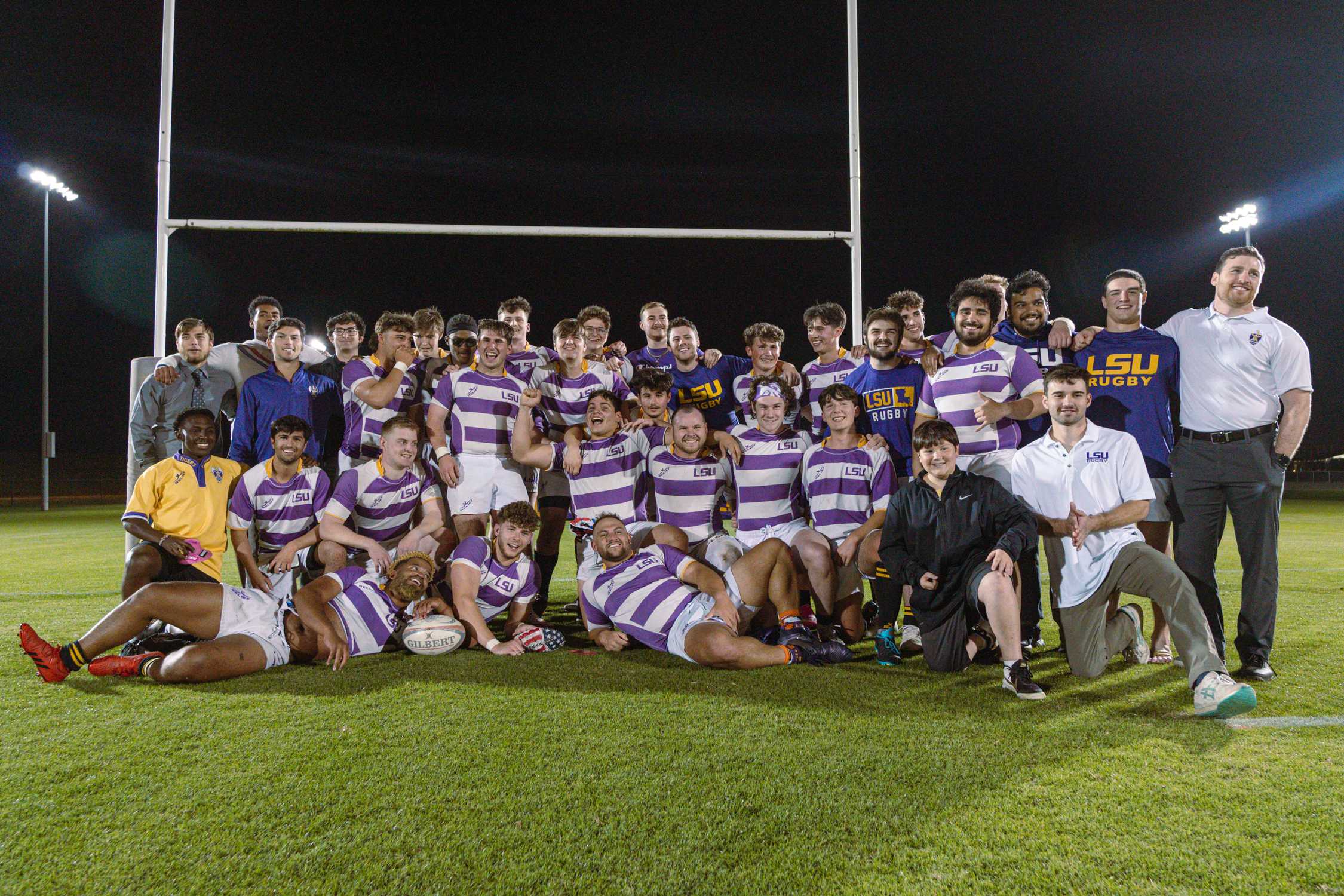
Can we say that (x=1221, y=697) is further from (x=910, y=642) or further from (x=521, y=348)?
(x=521, y=348)

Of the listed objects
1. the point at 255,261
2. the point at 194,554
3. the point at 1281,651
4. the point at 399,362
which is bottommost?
the point at 1281,651

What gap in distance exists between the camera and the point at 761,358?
5.06m

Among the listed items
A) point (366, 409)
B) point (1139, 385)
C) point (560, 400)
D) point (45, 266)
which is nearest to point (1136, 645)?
point (1139, 385)

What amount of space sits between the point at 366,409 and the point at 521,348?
114 cm

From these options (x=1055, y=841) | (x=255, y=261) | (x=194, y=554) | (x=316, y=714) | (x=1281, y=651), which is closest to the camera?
(x=1055, y=841)

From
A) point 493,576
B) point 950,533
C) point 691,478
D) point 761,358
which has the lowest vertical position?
point 493,576

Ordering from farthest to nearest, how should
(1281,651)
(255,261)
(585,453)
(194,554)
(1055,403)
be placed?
1. (255,261)
2. (585,453)
3. (194,554)
4. (1281,651)
5. (1055,403)

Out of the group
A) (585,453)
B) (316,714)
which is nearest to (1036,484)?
(585,453)

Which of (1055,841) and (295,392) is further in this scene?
(295,392)

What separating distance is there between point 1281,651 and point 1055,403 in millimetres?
1713

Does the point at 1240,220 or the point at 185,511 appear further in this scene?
the point at 1240,220

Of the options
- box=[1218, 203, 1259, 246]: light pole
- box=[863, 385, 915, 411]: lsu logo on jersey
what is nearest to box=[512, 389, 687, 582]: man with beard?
box=[863, 385, 915, 411]: lsu logo on jersey

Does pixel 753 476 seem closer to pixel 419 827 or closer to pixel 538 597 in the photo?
pixel 538 597

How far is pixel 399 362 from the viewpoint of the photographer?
16.8 ft
